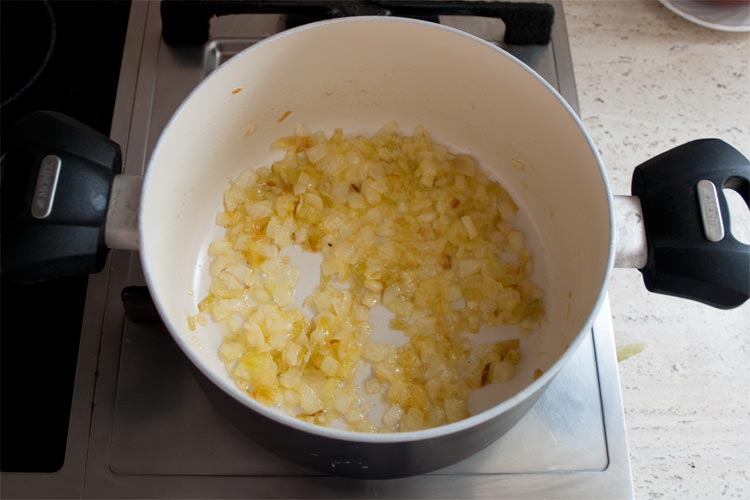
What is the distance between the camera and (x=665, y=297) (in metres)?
0.81

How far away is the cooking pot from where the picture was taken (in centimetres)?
58

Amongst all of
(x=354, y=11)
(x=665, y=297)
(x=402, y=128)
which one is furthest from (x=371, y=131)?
(x=665, y=297)

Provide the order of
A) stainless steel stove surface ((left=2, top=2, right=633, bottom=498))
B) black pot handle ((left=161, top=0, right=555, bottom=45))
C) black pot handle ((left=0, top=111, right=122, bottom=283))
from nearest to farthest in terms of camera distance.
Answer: black pot handle ((left=0, top=111, right=122, bottom=283)) < stainless steel stove surface ((left=2, top=2, right=633, bottom=498)) < black pot handle ((left=161, top=0, right=555, bottom=45))

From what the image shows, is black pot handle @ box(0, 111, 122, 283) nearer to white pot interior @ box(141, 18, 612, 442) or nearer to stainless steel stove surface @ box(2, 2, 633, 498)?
white pot interior @ box(141, 18, 612, 442)

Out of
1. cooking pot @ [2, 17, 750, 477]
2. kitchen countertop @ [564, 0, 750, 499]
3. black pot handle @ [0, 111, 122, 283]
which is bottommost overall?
kitchen countertop @ [564, 0, 750, 499]

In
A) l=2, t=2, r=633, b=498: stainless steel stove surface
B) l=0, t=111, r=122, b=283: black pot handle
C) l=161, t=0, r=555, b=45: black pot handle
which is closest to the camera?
l=0, t=111, r=122, b=283: black pot handle

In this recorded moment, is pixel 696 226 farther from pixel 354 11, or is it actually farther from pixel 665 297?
pixel 354 11

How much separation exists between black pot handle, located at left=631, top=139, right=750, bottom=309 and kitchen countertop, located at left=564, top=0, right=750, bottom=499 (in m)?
0.19

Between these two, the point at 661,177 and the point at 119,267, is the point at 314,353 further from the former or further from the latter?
the point at 661,177

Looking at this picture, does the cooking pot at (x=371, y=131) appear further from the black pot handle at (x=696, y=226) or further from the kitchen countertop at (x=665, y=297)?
→ the kitchen countertop at (x=665, y=297)

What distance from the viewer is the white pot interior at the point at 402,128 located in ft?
2.24

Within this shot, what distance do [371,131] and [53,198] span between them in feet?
1.41

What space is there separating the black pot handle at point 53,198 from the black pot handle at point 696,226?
18.6 inches

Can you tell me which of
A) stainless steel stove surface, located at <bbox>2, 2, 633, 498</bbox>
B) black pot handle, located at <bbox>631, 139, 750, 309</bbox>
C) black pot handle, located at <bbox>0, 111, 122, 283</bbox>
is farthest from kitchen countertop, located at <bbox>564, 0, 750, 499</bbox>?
black pot handle, located at <bbox>0, 111, 122, 283</bbox>
